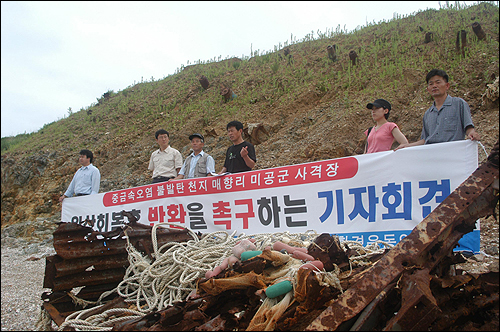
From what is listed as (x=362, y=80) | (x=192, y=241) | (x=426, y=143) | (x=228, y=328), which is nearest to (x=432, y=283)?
(x=228, y=328)

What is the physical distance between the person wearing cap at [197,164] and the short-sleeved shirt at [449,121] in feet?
10.5

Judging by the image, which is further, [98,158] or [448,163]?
[98,158]

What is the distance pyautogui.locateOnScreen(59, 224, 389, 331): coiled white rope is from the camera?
87.2 inches

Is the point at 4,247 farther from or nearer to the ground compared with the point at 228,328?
nearer to the ground

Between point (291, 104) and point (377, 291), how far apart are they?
8692 mm

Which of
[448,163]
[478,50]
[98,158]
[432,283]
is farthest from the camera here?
[98,158]

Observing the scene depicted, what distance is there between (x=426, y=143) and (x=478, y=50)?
20.3 ft

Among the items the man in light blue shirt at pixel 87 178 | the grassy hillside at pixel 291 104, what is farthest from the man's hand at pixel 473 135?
the man in light blue shirt at pixel 87 178

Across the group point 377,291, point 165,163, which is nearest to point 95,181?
point 165,163

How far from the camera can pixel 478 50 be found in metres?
7.74

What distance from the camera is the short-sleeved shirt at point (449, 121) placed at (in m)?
3.29

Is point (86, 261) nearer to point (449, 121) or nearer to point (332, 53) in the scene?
point (449, 121)

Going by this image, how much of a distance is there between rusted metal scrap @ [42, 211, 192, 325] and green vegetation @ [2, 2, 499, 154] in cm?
675

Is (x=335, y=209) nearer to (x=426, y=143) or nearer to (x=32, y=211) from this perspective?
(x=426, y=143)
